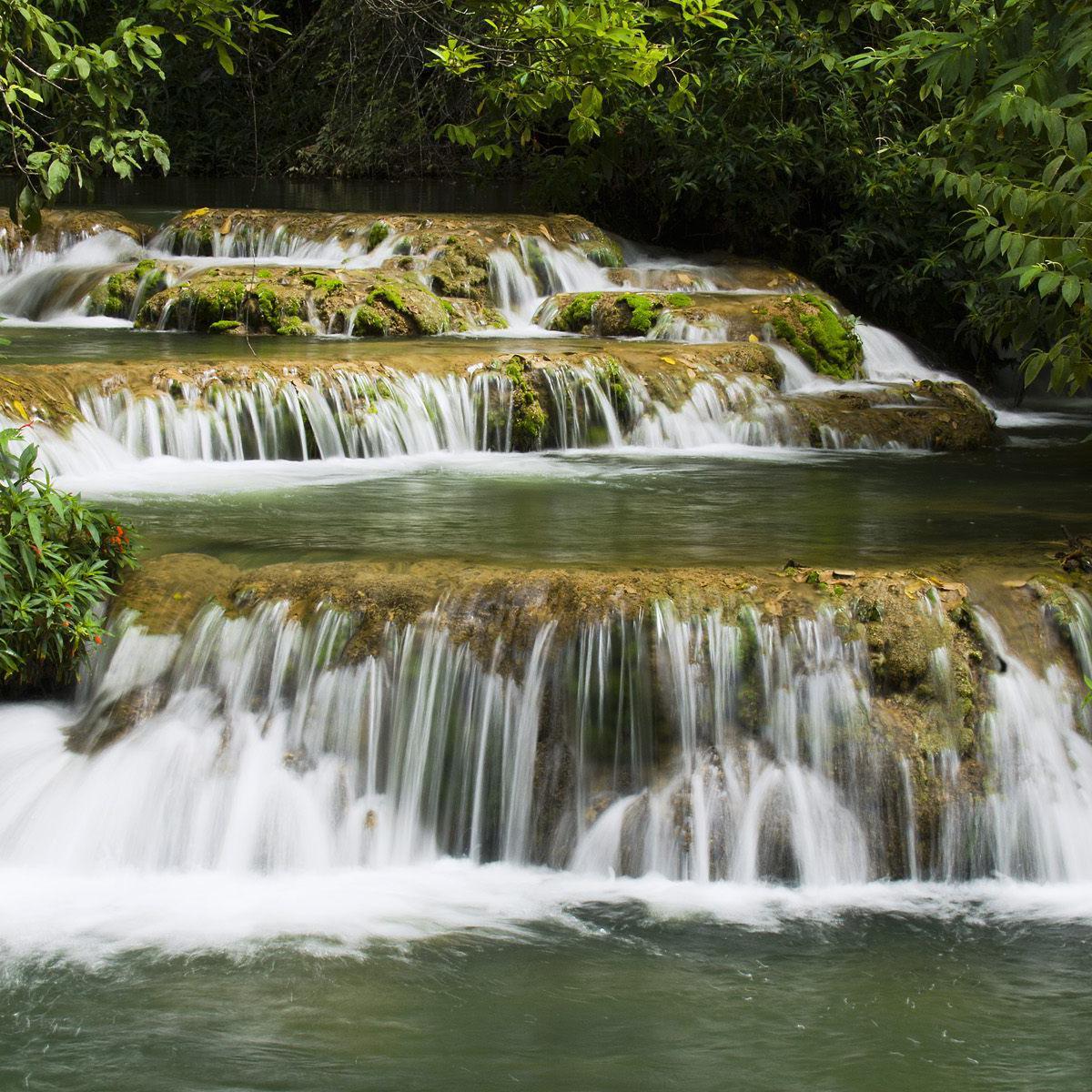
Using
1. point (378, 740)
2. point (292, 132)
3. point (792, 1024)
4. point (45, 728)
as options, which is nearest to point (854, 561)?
point (378, 740)

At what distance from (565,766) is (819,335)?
736cm

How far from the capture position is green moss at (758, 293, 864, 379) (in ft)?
40.9

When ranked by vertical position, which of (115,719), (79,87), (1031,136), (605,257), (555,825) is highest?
(605,257)

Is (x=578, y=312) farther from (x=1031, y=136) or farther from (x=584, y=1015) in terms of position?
(x=584, y=1015)

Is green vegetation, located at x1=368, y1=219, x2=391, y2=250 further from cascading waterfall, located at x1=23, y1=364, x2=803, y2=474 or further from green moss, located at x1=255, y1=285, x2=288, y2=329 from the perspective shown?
A: cascading waterfall, located at x1=23, y1=364, x2=803, y2=474

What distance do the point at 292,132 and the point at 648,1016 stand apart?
945 inches

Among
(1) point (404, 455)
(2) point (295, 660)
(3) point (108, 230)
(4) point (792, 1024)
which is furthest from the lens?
(3) point (108, 230)

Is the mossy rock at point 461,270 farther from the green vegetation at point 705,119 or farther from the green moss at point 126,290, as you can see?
the green moss at point 126,290

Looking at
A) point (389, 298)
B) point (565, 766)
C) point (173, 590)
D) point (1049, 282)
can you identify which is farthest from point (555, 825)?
point (389, 298)

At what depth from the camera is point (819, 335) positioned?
1263 centimetres

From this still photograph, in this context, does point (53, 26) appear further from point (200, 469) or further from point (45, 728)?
point (200, 469)

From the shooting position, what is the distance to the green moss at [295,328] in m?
12.6

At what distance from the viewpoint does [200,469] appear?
939 centimetres

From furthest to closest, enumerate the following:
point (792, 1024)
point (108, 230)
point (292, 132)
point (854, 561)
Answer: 1. point (292, 132)
2. point (108, 230)
3. point (854, 561)
4. point (792, 1024)
